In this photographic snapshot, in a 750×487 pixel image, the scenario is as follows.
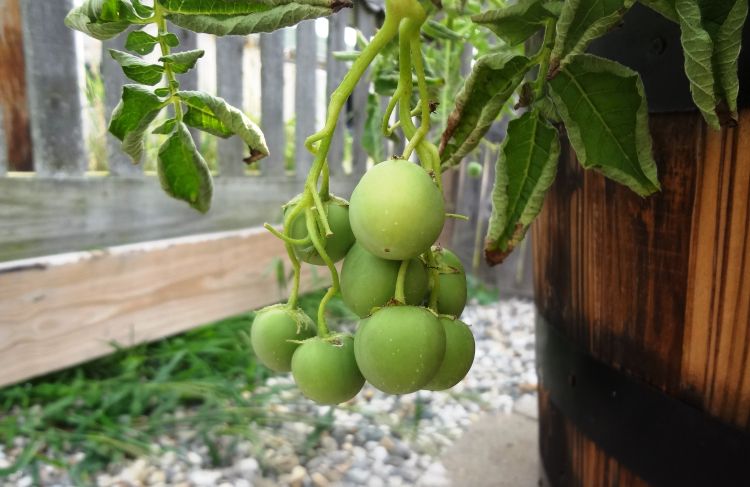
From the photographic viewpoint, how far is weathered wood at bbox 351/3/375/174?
2.67 metres

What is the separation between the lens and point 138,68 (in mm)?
621

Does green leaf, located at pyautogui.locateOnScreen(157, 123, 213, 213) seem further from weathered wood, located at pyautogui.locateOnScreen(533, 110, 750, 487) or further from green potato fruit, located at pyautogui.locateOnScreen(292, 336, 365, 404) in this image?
weathered wood, located at pyautogui.locateOnScreen(533, 110, 750, 487)

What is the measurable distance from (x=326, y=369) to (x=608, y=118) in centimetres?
33

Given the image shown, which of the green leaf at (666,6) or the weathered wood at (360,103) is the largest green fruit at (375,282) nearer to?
the green leaf at (666,6)

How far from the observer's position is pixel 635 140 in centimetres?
54

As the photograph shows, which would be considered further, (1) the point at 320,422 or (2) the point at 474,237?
(2) the point at 474,237

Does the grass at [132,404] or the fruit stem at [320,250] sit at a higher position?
the fruit stem at [320,250]

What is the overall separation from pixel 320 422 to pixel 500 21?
1.30m

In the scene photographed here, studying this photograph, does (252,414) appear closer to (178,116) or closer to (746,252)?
(178,116)

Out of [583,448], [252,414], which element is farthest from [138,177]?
[583,448]

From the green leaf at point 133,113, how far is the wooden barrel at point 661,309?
498 mm

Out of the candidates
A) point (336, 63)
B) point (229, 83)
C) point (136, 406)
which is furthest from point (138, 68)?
point (336, 63)

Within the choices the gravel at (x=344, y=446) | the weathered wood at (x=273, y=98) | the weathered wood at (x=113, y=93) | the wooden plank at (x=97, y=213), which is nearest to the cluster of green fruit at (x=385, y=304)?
the gravel at (x=344, y=446)

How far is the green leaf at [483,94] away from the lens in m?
0.58
